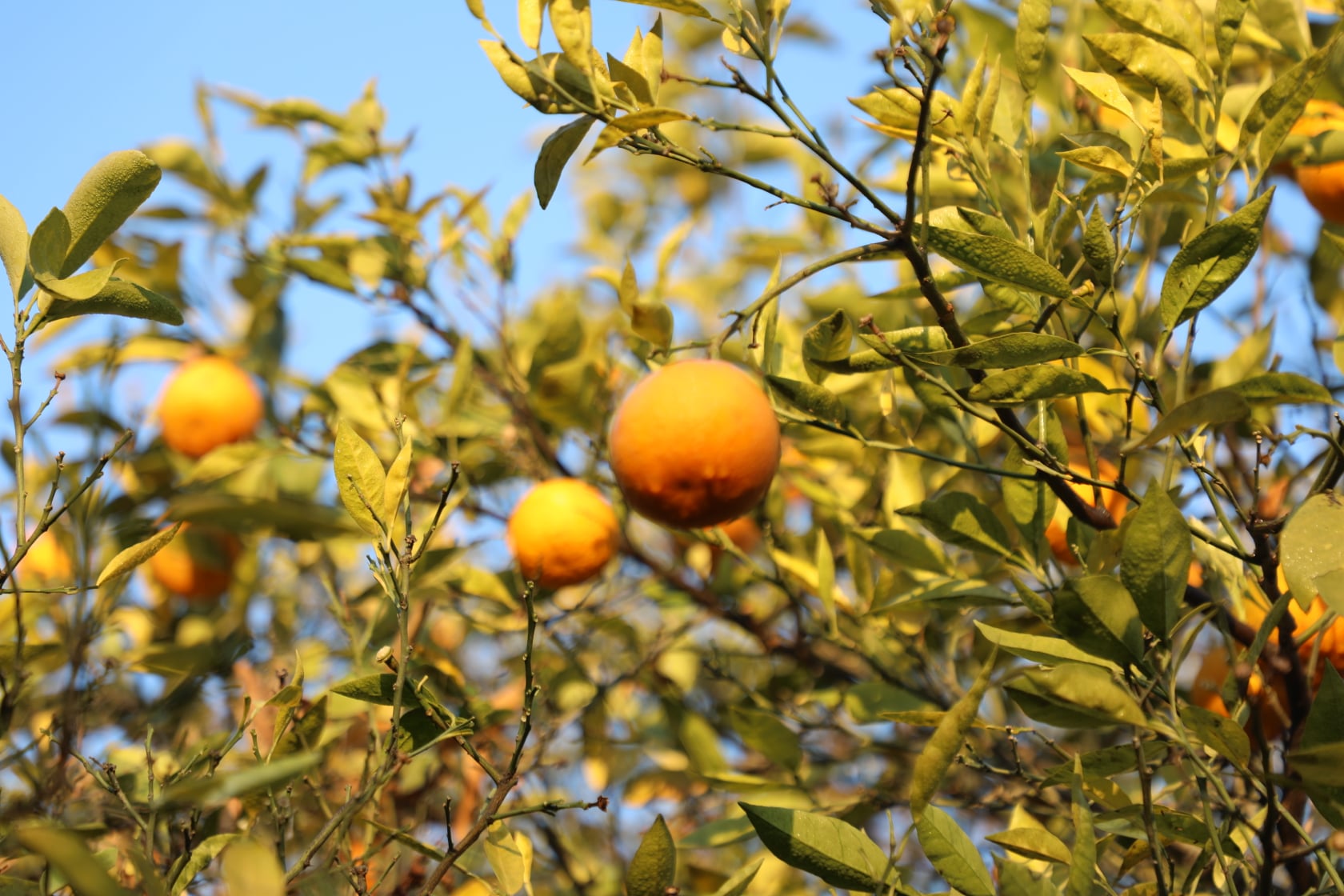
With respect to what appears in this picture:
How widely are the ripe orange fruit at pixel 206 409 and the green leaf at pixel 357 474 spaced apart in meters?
1.42

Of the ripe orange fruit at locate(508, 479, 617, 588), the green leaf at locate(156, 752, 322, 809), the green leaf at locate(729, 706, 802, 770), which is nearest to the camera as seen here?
the green leaf at locate(156, 752, 322, 809)

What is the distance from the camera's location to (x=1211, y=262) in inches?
35.3

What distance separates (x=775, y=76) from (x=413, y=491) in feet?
4.02

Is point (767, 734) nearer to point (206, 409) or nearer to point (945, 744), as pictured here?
point (945, 744)

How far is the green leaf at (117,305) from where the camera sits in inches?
37.8

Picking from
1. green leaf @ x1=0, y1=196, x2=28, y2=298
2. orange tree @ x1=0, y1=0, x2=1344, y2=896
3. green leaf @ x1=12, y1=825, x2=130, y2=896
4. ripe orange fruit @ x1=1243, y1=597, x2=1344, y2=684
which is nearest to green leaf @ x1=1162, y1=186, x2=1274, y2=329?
orange tree @ x1=0, y1=0, x2=1344, y2=896

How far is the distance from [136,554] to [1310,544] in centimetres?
→ 99

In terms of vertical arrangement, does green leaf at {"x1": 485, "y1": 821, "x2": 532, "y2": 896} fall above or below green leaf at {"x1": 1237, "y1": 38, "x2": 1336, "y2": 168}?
below

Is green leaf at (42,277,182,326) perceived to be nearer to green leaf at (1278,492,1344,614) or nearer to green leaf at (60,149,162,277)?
green leaf at (60,149,162,277)

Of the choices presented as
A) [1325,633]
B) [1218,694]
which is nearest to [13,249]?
[1218,694]

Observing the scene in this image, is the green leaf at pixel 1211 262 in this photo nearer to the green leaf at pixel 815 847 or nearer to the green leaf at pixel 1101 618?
the green leaf at pixel 1101 618

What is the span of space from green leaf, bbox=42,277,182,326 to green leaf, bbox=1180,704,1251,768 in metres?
0.92

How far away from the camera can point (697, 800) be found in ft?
7.16

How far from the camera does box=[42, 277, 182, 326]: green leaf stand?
0.96 meters
